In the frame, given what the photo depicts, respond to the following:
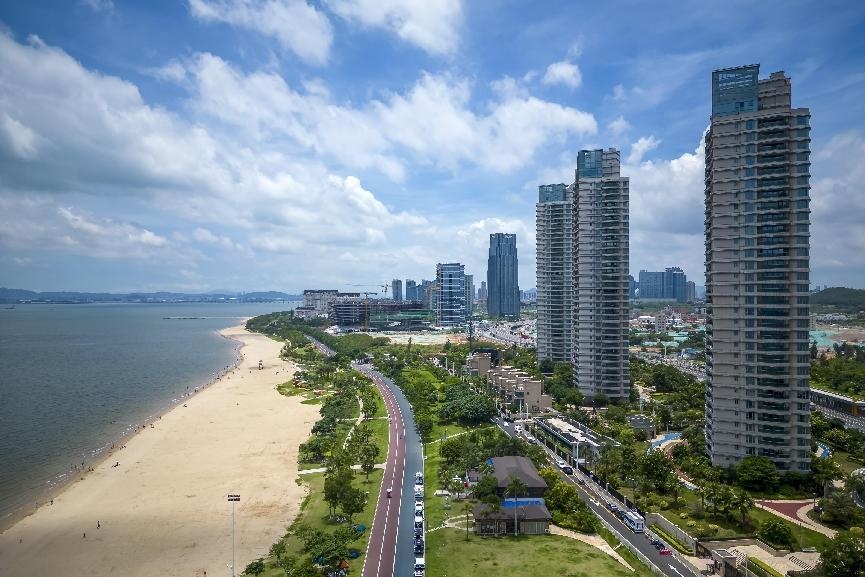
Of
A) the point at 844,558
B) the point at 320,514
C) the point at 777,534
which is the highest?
the point at 844,558

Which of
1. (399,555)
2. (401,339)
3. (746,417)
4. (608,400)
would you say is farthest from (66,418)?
(401,339)

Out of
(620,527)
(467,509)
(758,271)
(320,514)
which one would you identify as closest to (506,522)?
(467,509)

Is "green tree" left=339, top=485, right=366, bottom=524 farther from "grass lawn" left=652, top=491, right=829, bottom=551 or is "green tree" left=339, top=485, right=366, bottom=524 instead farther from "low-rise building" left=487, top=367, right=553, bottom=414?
"low-rise building" left=487, top=367, right=553, bottom=414

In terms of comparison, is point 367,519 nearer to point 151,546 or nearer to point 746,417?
point 151,546

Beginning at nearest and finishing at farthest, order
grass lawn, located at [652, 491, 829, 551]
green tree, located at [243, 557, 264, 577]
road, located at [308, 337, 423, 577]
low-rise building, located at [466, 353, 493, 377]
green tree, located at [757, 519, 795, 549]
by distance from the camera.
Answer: green tree, located at [243, 557, 264, 577], road, located at [308, 337, 423, 577], green tree, located at [757, 519, 795, 549], grass lawn, located at [652, 491, 829, 551], low-rise building, located at [466, 353, 493, 377]

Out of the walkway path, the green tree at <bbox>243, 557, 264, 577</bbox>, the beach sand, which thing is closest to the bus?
the walkway path

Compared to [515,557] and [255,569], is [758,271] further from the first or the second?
[255,569]

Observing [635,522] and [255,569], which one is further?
[635,522]
